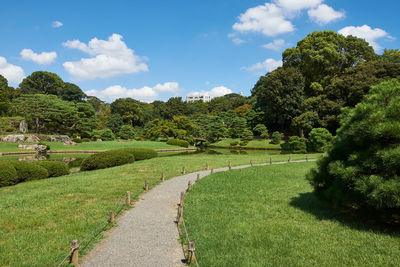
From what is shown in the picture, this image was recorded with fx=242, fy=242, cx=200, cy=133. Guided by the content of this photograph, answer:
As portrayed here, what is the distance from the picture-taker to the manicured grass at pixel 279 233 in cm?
487

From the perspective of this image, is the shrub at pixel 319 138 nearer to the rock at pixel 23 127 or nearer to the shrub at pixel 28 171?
the shrub at pixel 28 171

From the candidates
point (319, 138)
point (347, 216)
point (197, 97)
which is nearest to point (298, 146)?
point (319, 138)

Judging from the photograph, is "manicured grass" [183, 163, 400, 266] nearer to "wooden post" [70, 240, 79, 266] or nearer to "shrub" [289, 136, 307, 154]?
"wooden post" [70, 240, 79, 266]

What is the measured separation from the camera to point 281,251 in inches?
204

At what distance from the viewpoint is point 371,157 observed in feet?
19.9

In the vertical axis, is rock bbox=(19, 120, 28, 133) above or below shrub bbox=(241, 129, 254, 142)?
above

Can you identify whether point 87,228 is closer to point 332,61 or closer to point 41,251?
point 41,251

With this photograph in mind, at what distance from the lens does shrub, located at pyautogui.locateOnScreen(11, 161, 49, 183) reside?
13.6 meters

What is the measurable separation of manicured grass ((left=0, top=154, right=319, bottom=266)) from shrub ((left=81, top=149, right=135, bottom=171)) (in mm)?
4952

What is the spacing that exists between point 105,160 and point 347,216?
54.6ft

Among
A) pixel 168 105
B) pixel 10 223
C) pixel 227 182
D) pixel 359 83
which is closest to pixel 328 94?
pixel 359 83

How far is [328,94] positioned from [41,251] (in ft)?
133

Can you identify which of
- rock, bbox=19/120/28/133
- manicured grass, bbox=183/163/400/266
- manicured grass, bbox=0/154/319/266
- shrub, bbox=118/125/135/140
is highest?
rock, bbox=19/120/28/133

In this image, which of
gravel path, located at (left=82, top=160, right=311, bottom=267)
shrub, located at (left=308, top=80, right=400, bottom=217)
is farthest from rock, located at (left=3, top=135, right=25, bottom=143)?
shrub, located at (left=308, top=80, right=400, bottom=217)
